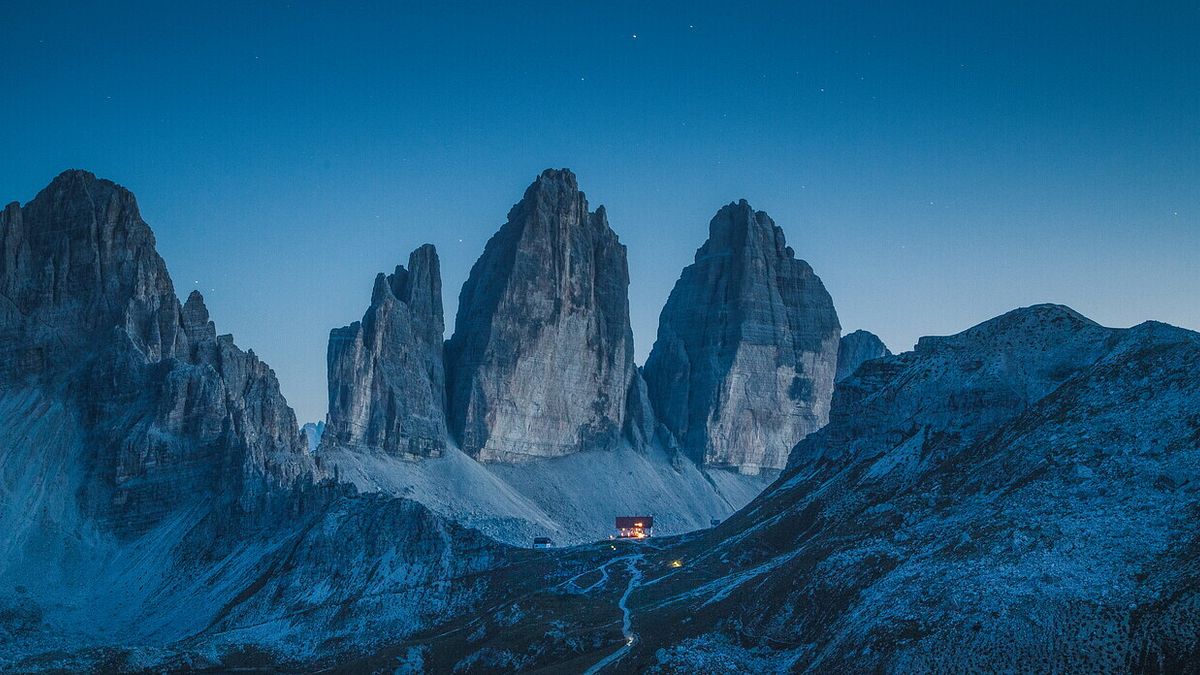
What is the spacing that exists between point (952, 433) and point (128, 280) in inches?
5643

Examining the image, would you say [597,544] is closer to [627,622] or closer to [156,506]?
[627,622]

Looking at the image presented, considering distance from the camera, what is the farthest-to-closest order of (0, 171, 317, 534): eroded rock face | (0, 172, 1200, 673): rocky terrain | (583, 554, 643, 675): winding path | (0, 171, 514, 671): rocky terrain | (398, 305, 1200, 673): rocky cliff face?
1. (0, 171, 317, 534): eroded rock face
2. (0, 171, 514, 671): rocky terrain
3. (583, 554, 643, 675): winding path
4. (0, 172, 1200, 673): rocky terrain
5. (398, 305, 1200, 673): rocky cliff face

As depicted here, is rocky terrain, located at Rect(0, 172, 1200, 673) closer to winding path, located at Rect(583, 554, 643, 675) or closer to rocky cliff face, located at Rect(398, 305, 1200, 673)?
rocky cliff face, located at Rect(398, 305, 1200, 673)

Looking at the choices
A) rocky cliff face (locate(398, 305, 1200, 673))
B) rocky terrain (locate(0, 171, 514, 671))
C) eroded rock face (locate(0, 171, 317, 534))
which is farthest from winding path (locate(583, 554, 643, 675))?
eroded rock face (locate(0, 171, 317, 534))

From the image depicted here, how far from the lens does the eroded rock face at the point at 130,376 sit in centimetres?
17288

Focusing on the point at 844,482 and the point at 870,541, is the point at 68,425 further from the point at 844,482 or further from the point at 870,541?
the point at 870,541

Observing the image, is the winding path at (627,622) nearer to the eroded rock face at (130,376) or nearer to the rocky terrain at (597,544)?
the rocky terrain at (597,544)

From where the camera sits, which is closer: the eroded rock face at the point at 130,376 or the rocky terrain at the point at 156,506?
the rocky terrain at the point at 156,506

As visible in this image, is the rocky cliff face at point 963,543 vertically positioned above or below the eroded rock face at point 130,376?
below

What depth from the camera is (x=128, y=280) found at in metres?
196

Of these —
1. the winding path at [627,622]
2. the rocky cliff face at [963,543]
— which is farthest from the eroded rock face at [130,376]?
the rocky cliff face at [963,543]

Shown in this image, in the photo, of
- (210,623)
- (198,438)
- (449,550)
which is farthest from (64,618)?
(449,550)

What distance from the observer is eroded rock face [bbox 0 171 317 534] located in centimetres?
17288

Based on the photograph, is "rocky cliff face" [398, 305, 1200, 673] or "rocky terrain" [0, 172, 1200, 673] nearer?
"rocky cliff face" [398, 305, 1200, 673]
